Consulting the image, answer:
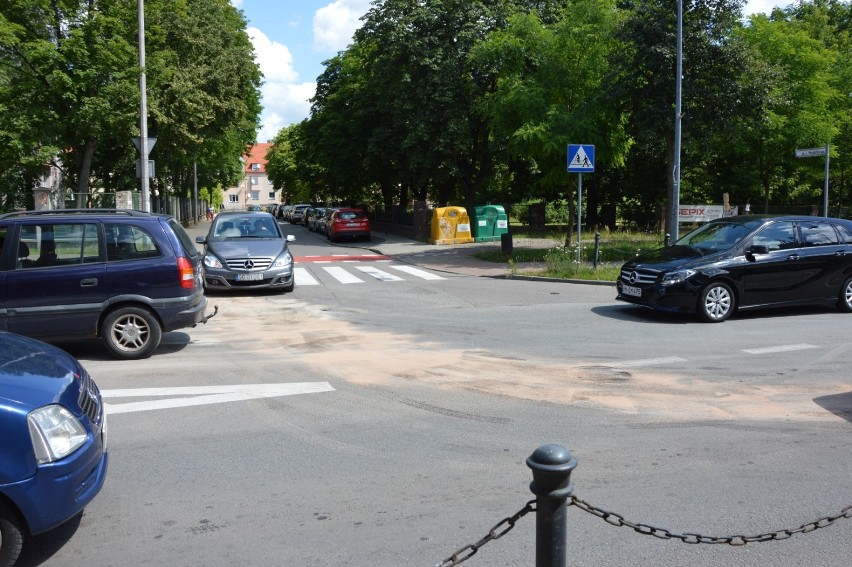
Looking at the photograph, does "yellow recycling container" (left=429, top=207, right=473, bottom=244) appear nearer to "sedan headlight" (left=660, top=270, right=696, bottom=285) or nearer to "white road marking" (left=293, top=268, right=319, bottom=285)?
"white road marking" (left=293, top=268, right=319, bottom=285)

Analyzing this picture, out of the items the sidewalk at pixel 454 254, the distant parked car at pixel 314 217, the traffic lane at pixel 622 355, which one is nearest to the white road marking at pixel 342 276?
the sidewalk at pixel 454 254

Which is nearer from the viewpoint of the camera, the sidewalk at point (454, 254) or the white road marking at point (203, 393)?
the white road marking at point (203, 393)

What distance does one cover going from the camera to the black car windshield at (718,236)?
479 inches

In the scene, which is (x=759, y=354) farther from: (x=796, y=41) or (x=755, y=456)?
(x=796, y=41)

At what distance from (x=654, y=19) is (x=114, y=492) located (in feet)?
67.8

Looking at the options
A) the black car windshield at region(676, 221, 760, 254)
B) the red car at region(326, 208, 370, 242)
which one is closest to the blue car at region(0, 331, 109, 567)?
the black car windshield at region(676, 221, 760, 254)

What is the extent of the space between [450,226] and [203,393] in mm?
24787

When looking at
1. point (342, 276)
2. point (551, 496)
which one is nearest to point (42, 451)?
point (551, 496)

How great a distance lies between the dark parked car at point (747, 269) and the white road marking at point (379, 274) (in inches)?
302

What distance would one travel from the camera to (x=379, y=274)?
67.6ft

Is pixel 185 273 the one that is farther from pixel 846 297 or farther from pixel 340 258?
pixel 340 258

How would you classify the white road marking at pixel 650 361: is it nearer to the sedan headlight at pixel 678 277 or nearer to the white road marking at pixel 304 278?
the sedan headlight at pixel 678 277

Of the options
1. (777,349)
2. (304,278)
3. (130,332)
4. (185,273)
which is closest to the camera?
(130,332)

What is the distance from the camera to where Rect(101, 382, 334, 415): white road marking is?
6.93 metres
